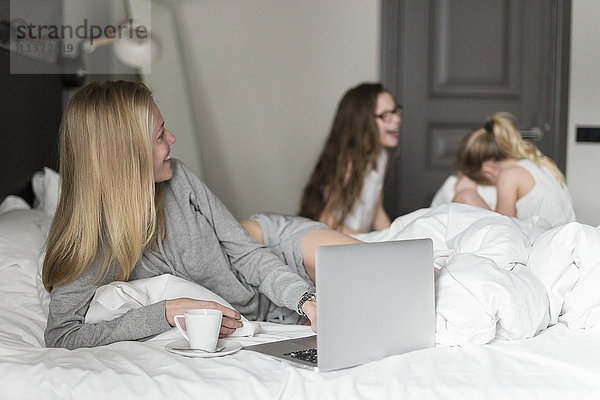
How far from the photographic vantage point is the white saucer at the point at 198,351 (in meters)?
1.38

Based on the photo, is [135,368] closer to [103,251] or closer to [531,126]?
[103,251]

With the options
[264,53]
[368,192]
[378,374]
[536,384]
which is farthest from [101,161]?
[264,53]

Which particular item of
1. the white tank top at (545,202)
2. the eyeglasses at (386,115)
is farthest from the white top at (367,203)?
the white tank top at (545,202)

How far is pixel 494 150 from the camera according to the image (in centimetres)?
308

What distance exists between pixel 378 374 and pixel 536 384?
0.88 ft

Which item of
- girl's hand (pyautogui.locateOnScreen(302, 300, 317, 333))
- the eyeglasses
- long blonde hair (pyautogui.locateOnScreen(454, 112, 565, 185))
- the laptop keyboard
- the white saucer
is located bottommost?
the white saucer

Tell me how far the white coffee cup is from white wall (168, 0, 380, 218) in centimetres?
270

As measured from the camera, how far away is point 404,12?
3.96 meters

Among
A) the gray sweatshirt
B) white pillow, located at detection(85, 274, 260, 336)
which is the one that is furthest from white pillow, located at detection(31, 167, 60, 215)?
white pillow, located at detection(85, 274, 260, 336)

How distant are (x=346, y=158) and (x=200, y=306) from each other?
1869 mm

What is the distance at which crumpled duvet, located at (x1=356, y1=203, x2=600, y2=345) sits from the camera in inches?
55.8

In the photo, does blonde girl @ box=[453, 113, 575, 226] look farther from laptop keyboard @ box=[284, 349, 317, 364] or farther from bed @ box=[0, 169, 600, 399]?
laptop keyboard @ box=[284, 349, 317, 364]

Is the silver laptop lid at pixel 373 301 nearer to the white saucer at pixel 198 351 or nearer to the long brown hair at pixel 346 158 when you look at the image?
the white saucer at pixel 198 351

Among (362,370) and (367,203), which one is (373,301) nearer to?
(362,370)
